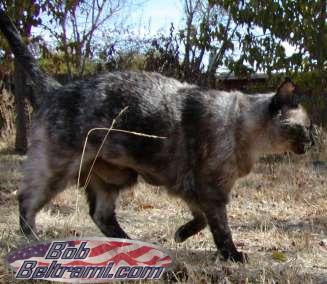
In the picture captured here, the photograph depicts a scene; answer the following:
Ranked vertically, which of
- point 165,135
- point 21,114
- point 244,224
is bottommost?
point 244,224

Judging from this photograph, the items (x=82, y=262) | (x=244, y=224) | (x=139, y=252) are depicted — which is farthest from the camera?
(x=244, y=224)

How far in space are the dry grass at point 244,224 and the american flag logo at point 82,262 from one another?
190mm

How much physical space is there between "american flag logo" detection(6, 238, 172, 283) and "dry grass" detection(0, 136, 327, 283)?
0.19m

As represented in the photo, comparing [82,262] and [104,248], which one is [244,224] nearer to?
[104,248]

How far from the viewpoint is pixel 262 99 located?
425cm

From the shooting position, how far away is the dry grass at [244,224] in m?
3.26

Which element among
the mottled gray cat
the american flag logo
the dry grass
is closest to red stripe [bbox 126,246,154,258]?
the american flag logo

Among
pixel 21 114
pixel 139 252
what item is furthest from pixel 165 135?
pixel 21 114

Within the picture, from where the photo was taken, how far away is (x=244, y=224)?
4.84m

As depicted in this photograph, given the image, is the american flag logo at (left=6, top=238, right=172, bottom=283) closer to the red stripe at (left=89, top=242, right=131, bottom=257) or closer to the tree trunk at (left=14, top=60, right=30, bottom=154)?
the red stripe at (left=89, top=242, right=131, bottom=257)

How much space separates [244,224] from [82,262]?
2.28 m

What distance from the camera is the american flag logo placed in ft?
9.30

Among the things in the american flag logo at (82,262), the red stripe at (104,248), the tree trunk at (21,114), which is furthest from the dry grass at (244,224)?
the tree trunk at (21,114)

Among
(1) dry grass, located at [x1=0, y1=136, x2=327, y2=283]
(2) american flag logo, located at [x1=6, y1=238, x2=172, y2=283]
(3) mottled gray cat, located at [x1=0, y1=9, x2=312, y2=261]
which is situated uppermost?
(3) mottled gray cat, located at [x1=0, y1=9, x2=312, y2=261]
